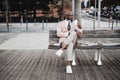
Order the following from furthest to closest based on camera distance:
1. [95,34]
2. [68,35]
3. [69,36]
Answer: [95,34]
[68,35]
[69,36]

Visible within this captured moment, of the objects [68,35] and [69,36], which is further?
[68,35]

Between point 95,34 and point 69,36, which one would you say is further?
point 95,34

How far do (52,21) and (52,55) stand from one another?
24.1m

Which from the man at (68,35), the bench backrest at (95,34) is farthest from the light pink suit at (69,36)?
the bench backrest at (95,34)

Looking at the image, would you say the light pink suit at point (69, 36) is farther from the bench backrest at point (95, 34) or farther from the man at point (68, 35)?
the bench backrest at point (95, 34)

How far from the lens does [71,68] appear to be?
35.5 ft

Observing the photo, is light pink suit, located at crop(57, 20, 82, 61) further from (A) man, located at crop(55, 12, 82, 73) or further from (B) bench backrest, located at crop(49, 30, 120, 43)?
(B) bench backrest, located at crop(49, 30, 120, 43)

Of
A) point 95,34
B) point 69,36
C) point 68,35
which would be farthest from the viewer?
point 95,34

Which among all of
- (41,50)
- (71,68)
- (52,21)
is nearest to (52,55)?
(41,50)

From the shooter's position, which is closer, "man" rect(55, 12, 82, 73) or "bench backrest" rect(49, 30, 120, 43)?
"man" rect(55, 12, 82, 73)

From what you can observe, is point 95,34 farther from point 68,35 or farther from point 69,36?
point 69,36

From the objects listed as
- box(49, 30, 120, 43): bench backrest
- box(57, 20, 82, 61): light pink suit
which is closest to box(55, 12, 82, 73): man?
box(57, 20, 82, 61): light pink suit

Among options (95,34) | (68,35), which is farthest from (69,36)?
(95,34)

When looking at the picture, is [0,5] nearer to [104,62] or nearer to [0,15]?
[0,15]
